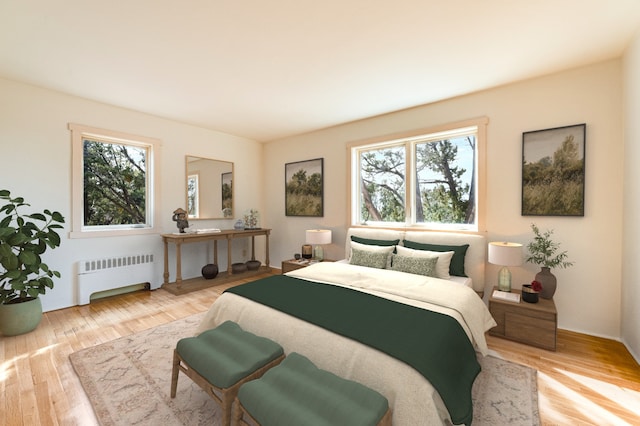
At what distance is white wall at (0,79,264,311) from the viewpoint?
10.0ft

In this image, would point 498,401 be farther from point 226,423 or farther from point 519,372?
point 226,423

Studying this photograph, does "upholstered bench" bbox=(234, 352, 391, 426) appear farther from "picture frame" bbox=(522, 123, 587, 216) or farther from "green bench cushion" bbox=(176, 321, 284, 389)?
"picture frame" bbox=(522, 123, 587, 216)

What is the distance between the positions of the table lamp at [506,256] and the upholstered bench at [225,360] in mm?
2366

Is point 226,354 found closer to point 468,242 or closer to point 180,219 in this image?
point 468,242

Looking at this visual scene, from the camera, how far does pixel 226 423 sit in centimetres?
139

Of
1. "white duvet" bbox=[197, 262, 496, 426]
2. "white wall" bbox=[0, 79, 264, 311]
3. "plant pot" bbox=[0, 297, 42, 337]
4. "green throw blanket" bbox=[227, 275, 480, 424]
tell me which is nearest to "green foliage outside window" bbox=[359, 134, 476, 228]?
"white duvet" bbox=[197, 262, 496, 426]

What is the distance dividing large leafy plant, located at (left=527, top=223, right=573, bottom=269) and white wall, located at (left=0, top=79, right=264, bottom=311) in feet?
16.3

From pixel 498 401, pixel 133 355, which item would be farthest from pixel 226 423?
pixel 498 401

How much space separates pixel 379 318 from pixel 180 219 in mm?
3714

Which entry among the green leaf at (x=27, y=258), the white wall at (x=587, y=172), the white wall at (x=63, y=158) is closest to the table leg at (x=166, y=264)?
the white wall at (x=63, y=158)

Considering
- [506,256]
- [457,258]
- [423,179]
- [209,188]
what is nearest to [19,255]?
[209,188]

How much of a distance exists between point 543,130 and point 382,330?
2856 mm

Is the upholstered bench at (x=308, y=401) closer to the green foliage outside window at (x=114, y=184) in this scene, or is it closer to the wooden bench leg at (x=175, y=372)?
the wooden bench leg at (x=175, y=372)

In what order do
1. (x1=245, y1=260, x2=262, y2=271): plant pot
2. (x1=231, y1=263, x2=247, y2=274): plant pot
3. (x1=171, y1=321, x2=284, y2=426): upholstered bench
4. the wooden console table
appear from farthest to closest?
(x1=245, y1=260, x2=262, y2=271): plant pot < (x1=231, y1=263, x2=247, y2=274): plant pot < the wooden console table < (x1=171, y1=321, x2=284, y2=426): upholstered bench
